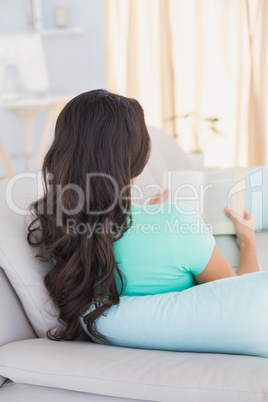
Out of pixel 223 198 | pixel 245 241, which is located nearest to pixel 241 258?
pixel 245 241

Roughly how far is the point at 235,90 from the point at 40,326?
3.16 m

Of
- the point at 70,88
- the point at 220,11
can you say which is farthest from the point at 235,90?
the point at 70,88

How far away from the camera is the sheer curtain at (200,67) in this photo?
382 centimetres

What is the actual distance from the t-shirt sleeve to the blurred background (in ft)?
9.34

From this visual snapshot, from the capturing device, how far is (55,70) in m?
4.45

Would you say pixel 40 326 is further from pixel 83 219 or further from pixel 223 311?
pixel 223 311

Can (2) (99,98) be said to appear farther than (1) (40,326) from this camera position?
No

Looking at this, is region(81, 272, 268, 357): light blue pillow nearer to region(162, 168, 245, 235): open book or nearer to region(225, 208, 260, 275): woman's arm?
region(225, 208, 260, 275): woman's arm

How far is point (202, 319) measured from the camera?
0.98 m

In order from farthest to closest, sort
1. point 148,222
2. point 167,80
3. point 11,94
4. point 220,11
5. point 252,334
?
point 11,94
point 167,80
point 220,11
point 148,222
point 252,334

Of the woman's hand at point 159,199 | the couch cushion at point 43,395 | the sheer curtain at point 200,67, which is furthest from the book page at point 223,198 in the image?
the sheer curtain at point 200,67

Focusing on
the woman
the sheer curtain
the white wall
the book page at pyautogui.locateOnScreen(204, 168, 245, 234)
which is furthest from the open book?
the white wall

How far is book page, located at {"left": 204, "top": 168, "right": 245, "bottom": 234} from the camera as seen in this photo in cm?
167

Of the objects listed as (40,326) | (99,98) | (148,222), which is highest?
(99,98)
